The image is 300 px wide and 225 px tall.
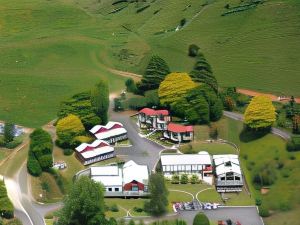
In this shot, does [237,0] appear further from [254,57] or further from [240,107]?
[240,107]

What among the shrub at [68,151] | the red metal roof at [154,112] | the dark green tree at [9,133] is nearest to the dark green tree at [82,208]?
the shrub at [68,151]

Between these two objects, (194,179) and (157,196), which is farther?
(194,179)

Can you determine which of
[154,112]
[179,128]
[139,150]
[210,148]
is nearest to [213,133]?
[210,148]

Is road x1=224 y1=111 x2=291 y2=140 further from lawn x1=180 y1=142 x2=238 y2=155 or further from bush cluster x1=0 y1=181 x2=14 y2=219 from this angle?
bush cluster x1=0 y1=181 x2=14 y2=219

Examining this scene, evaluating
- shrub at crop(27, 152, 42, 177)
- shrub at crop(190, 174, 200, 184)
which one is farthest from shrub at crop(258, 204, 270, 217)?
shrub at crop(27, 152, 42, 177)

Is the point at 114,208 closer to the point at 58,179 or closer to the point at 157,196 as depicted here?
the point at 157,196

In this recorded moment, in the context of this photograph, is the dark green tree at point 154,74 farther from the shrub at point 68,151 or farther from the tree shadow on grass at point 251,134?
the shrub at point 68,151
